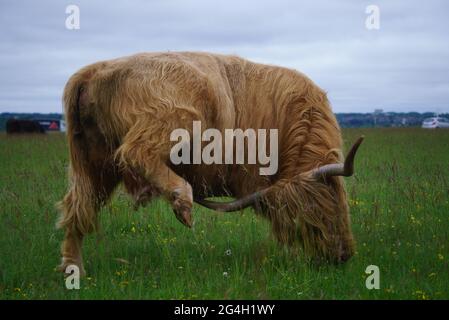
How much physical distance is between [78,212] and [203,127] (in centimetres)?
131

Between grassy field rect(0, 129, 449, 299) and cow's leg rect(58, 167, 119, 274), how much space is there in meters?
0.16

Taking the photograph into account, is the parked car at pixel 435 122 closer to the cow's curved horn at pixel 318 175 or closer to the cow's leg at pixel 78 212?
the cow's curved horn at pixel 318 175

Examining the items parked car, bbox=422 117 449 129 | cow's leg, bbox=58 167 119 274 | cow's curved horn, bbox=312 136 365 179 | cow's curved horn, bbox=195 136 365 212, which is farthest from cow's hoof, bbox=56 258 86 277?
parked car, bbox=422 117 449 129

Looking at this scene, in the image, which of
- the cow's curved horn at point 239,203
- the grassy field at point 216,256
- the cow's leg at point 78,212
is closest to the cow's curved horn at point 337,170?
the cow's curved horn at point 239,203

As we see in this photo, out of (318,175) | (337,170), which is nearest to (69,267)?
(318,175)

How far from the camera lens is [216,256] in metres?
5.86

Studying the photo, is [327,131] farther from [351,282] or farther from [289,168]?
[351,282]

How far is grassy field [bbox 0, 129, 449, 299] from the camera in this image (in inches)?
188

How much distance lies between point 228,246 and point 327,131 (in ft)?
4.92

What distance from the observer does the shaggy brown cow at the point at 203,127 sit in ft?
16.8

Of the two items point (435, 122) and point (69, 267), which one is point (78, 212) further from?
point (435, 122)

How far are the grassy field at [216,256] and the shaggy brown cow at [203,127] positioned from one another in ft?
1.08

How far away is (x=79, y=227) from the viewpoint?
557 cm
